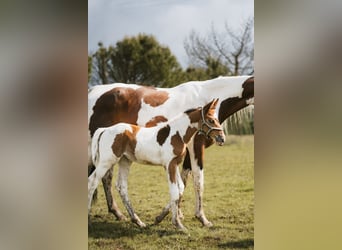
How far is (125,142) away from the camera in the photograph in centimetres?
403

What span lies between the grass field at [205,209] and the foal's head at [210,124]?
7 cm

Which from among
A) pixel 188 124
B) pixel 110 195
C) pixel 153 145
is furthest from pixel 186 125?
pixel 110 195

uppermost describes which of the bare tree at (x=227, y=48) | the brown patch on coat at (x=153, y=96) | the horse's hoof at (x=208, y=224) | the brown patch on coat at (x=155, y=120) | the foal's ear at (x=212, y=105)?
the bare tree at (x=227, y=48)

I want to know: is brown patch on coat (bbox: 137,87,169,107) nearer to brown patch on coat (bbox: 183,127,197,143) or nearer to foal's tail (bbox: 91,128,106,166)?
brown patch on coat (bbox: 183,127,197,143)

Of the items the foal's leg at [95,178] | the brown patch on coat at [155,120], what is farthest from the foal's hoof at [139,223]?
the brown patch on coat at [155,120]

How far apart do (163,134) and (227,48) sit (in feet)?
2.55

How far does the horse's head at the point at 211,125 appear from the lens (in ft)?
12.3

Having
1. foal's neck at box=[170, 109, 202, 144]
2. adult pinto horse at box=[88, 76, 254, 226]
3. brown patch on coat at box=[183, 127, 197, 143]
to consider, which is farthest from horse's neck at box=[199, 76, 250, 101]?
brown patch on coat at box=[183, 127, 197, 143]

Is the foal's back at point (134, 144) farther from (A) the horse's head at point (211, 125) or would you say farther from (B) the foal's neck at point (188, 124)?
(A) the horse's head at point (211, 125)

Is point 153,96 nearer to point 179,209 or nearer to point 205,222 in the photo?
point 179,209

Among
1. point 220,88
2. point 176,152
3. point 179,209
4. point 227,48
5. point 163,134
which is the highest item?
point 227,48
